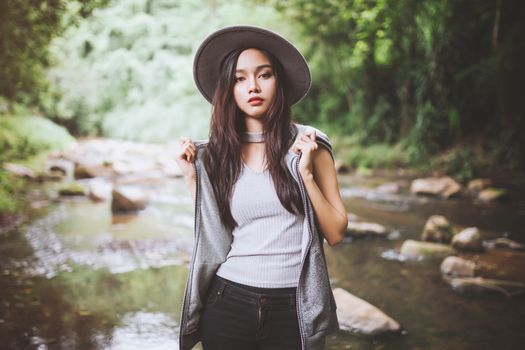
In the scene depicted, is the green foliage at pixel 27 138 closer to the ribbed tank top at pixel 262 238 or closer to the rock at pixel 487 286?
the rock at pixel 487 286

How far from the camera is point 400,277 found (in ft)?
17.2

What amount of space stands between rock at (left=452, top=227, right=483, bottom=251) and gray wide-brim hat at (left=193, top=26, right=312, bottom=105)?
5.32 m

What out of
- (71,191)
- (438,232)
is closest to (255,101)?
(438,232)

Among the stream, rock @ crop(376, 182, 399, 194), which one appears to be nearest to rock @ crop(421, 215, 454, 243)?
the stream

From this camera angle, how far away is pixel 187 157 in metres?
1.60

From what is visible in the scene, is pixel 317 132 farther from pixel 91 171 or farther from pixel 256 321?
pixel 91 171

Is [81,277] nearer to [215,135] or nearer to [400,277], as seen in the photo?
[400,277]

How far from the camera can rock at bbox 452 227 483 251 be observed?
612 cm

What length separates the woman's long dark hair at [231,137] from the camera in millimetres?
1588

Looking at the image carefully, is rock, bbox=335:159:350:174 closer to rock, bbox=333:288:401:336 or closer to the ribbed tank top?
rock, bbox=333:288:401:336

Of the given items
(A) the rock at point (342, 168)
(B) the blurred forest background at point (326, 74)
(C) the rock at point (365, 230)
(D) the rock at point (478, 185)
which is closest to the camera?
(C) the rock at point (365, 230)

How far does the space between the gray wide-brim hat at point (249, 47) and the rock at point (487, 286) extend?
3942 millimetres

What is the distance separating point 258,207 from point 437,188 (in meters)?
10.1

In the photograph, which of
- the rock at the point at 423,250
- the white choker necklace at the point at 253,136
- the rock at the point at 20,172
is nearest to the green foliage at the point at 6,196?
the rock at the point at 20,172
